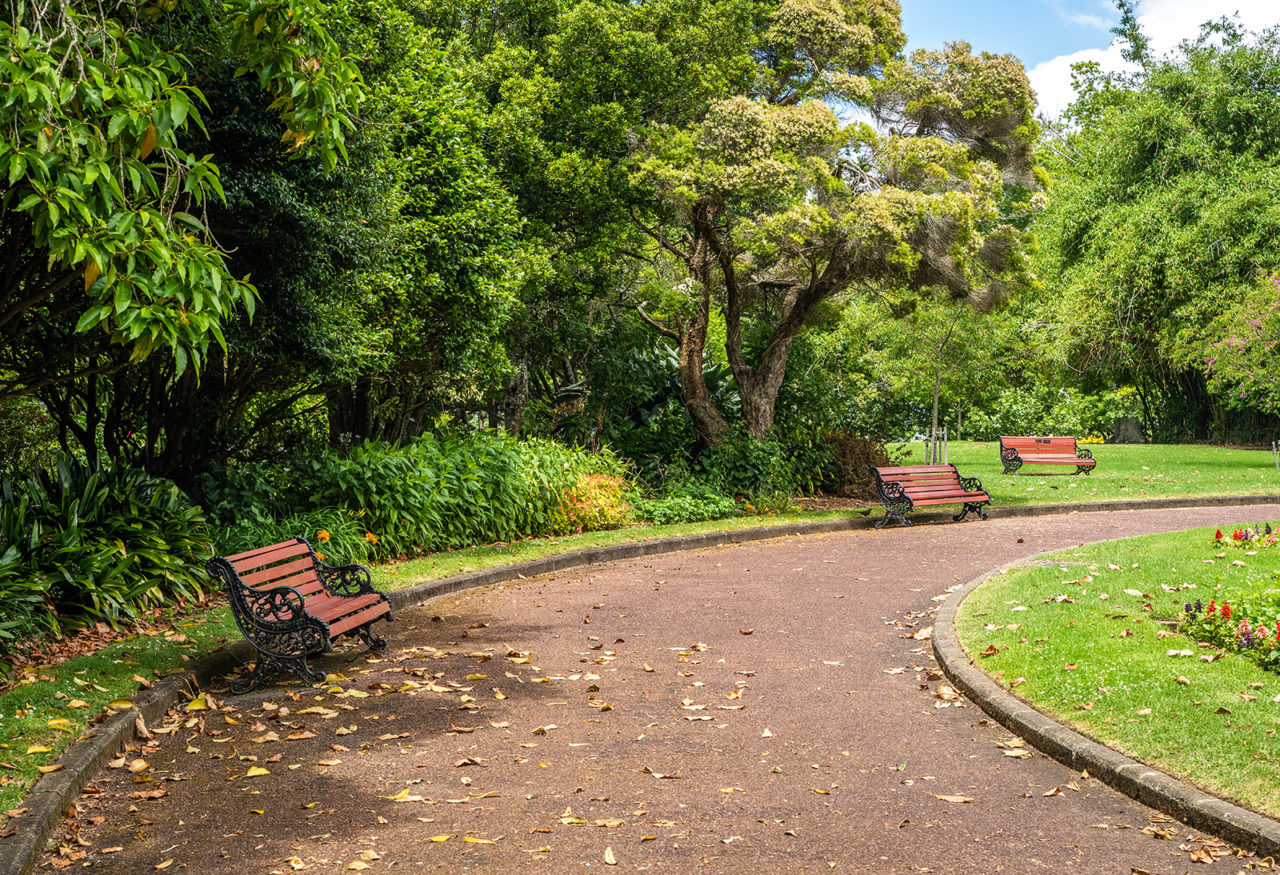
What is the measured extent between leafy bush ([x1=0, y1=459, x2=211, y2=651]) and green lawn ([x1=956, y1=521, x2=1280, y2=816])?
667 cm

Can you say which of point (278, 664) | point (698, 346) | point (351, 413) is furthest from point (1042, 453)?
point (278, 664)

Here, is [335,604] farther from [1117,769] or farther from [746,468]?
[746,468]

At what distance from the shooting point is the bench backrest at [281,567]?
743 centimetres

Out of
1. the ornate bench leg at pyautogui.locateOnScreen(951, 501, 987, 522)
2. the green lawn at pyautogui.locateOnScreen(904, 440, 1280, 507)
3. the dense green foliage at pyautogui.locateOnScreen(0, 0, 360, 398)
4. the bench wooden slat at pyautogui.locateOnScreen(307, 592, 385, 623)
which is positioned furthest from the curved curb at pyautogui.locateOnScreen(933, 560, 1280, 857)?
the green lawn at pyautogui.locateOnScreen(904, 440, 1280, 507)

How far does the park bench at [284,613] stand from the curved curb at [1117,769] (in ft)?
14.2

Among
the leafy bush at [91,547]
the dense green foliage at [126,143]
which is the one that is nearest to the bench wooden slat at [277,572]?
the leafy bush at [91,547]

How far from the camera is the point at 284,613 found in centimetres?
734

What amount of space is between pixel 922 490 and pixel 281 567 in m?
10.9

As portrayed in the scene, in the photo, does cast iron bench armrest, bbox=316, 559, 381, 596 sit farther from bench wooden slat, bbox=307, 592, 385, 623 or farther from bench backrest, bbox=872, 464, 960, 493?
bench backrest, bbox=872, 464, 960, 493

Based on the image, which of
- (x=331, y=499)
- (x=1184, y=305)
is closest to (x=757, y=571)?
(x=331, y=499)

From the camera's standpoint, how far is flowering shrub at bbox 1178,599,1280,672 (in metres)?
6.25

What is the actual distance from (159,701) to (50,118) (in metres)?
3.56

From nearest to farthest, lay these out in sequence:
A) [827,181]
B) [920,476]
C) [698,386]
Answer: [827,181]
[920,476]
[698,386]

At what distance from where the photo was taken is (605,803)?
4754 millimetres
